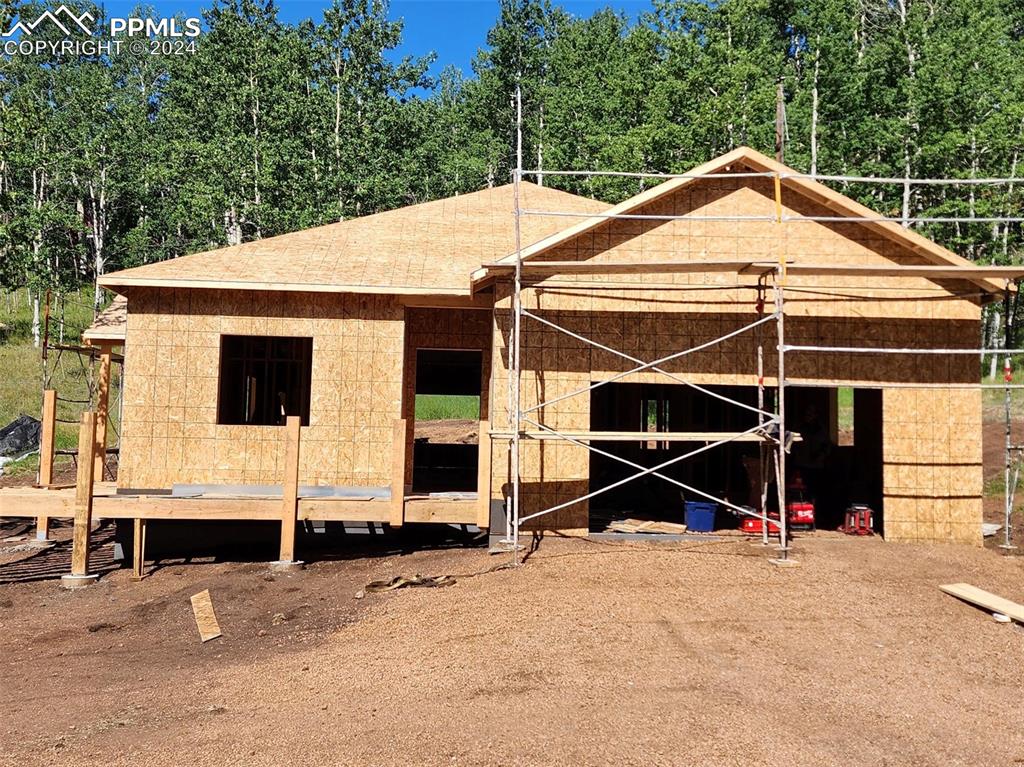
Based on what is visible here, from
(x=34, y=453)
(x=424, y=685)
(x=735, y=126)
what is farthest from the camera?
(x=735, y=126)

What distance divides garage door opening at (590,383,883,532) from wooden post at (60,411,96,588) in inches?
299

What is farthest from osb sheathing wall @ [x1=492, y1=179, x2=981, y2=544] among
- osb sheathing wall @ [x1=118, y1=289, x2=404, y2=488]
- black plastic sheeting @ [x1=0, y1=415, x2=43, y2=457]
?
black plastic sheeting @ [x1=0, y1=415, x2=43, y2=457]

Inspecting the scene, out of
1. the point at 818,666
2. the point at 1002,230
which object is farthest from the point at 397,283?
the point at 1002,230

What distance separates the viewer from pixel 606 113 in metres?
42.0

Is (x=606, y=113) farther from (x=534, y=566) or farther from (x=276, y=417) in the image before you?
(x=534, y=566)

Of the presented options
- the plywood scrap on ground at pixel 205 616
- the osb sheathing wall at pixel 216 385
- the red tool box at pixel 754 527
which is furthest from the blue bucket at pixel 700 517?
the plywood scrap on ground at pixel 205 616

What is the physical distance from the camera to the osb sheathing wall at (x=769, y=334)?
1245 centimetres

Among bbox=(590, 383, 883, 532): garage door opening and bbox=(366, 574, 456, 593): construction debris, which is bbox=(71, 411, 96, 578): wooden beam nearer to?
bbox=(366, 574, 456, 593): construction debris

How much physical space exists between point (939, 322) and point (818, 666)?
730 cm

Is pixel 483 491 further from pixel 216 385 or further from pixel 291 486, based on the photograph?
pixel 216 385

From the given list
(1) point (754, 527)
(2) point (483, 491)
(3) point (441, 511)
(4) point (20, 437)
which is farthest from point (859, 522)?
(4) point (20, 437)

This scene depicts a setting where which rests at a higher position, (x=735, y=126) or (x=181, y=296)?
(x=735, y=126)

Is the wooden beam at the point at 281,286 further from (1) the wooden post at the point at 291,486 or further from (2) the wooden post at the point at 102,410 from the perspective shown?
(2) the wooden post at the point at 102,410

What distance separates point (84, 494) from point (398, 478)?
4.09m
